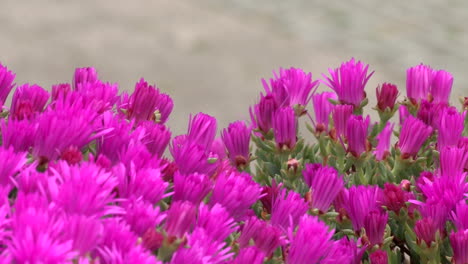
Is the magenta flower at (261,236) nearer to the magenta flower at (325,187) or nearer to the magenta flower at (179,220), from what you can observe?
the magenta flower at (179,220)

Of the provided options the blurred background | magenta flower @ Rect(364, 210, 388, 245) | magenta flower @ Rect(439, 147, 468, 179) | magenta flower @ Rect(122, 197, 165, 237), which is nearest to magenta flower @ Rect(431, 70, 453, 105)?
magenta flower @ Rect(439, 147, 468, 179)

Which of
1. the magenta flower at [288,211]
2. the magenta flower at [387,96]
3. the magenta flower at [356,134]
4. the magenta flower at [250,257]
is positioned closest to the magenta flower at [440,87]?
the magenta flower at [387,96]

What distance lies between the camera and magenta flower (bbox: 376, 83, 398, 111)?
2.62 meters

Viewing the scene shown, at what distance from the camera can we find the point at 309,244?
171 centimetres

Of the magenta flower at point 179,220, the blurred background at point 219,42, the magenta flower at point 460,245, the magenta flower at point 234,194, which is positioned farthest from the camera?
the blurred background at point 219,42

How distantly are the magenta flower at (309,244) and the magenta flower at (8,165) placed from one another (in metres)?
0.56

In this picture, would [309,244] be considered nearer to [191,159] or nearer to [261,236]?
[261,236]

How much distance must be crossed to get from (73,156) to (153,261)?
350 mm

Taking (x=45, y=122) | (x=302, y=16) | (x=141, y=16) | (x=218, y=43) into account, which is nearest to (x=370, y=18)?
(x=302, y=16)

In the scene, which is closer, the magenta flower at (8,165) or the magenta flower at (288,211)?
the magenta flower at (8,165)

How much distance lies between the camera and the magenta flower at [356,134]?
2.37 meters

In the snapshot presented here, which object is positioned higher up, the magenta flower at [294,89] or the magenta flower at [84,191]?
the magenta flower at [294,89]

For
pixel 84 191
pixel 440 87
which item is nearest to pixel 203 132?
pixel 84 191

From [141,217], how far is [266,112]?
1042 mm
